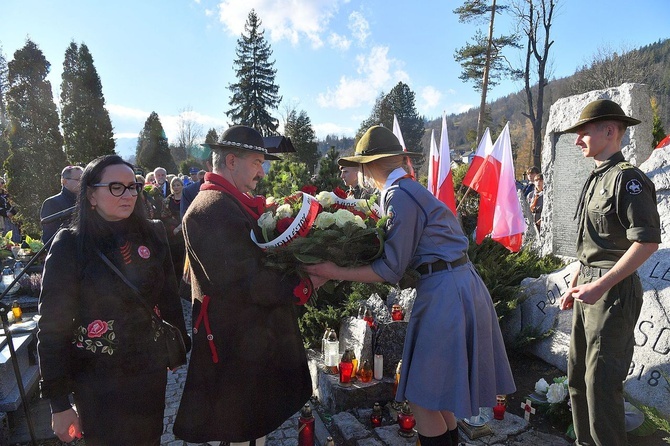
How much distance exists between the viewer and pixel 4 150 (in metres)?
21.7

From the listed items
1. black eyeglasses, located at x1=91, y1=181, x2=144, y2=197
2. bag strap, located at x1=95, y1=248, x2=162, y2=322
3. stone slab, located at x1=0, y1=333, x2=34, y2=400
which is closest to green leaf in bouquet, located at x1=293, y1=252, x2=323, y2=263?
bag strap, located at x1=95, y1=248, x2=162, y2=322

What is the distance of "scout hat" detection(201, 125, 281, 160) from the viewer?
218cm

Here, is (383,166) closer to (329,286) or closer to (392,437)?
(329,286)

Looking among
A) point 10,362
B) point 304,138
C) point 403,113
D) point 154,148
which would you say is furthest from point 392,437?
point 403,113

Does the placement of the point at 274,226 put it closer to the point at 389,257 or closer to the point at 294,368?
the point at 389,257

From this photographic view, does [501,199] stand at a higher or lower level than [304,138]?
lower

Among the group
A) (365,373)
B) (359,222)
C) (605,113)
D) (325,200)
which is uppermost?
(605,113)

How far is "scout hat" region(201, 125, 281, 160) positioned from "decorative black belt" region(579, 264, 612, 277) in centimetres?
226

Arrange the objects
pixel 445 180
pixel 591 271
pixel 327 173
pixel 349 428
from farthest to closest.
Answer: pixel 327 173
pixel 445 180
pixel 349 428
pixel 591 271

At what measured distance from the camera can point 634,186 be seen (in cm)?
246

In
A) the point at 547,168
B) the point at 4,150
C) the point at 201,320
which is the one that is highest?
the point at 4,150

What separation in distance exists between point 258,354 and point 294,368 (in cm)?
25

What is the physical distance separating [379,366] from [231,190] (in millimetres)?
2511

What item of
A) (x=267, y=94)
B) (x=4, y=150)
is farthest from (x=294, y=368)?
(x=267, y=94)
